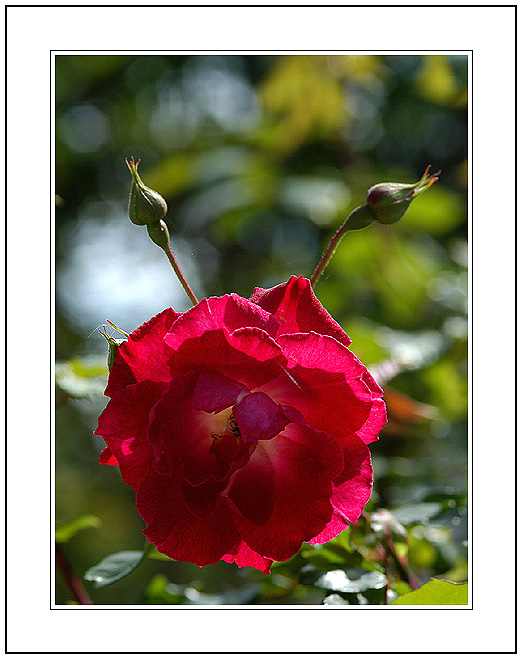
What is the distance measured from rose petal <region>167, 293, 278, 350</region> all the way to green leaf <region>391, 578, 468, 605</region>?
382mm

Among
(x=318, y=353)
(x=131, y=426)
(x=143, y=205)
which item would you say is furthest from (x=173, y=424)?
(x=143, y=205)

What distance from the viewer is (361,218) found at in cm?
81

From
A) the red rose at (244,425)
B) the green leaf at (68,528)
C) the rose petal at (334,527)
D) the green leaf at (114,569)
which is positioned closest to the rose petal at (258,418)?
Answer: the red rose at (244,425)

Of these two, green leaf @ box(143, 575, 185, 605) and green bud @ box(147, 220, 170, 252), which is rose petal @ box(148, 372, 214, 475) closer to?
green bud @ box(147, 220, 170, 252)

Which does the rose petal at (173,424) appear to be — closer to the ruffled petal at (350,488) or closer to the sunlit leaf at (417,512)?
the ruffled petal at (350,488)

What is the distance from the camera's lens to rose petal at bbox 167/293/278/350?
2.06 feet

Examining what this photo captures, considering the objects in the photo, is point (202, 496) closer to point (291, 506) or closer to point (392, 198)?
point (291, 506)

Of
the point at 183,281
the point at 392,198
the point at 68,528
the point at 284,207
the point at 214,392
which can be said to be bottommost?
the point at 68,528

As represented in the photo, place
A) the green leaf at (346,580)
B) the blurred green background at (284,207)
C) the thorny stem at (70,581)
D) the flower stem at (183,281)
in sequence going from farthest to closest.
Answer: the blurred green background at (284,207), the thorny stem at (70,581), the green leaf at (346,580), the flower stem at (183,281)

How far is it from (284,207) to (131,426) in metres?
1.54

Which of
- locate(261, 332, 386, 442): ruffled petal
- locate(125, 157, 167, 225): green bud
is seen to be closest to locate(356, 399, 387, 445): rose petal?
locate(261, 332, 386, 442): ruffled petal

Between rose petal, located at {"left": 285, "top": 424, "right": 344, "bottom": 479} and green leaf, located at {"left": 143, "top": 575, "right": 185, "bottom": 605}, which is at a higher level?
rose petal, located at {"left": 285, "top": 424, "right": 344, "bottom": 479}

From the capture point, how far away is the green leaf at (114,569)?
35.6 inches
